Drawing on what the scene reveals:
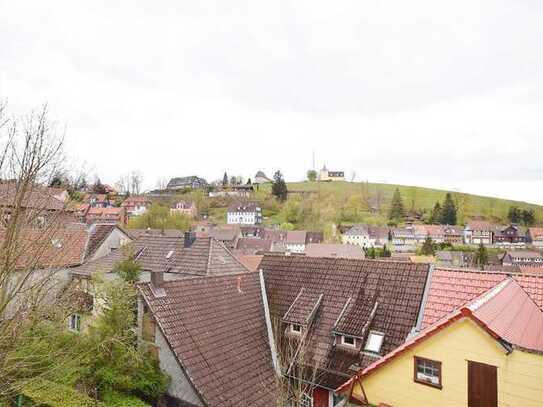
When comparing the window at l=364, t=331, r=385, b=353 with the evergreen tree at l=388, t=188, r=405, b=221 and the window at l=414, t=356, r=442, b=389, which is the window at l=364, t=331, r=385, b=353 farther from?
the evergreen tree at l=388, t=188, r=405, b=221

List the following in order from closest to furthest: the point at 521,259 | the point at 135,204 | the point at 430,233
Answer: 1. the point at 521,259
2. the point at 135,204
3. the point at 430,233

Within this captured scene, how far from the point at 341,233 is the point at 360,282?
339 ft

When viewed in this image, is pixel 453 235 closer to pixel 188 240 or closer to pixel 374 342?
pixel 188 240

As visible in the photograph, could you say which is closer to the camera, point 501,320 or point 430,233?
point 501,320

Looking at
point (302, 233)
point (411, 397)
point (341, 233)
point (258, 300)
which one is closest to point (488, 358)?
point (411, 397)

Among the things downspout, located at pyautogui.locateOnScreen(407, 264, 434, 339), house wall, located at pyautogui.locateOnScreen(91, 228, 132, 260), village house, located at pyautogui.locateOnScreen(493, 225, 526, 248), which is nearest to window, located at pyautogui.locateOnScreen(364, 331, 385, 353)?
downspout, located at pyautogui.locateOnScreen(407, 264, 434, 339)

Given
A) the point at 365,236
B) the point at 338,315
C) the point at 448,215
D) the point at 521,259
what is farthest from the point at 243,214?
the point at 338,315

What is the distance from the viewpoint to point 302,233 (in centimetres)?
9594

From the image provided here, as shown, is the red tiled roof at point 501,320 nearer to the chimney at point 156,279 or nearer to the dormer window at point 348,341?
the dormer window at point 348,341

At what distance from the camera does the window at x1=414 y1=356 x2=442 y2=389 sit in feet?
30.4

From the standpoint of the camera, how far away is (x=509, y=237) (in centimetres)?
12500

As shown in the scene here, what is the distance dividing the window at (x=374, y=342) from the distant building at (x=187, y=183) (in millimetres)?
154424

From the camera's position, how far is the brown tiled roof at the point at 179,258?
73.8 ft

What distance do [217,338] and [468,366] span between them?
8.32m
